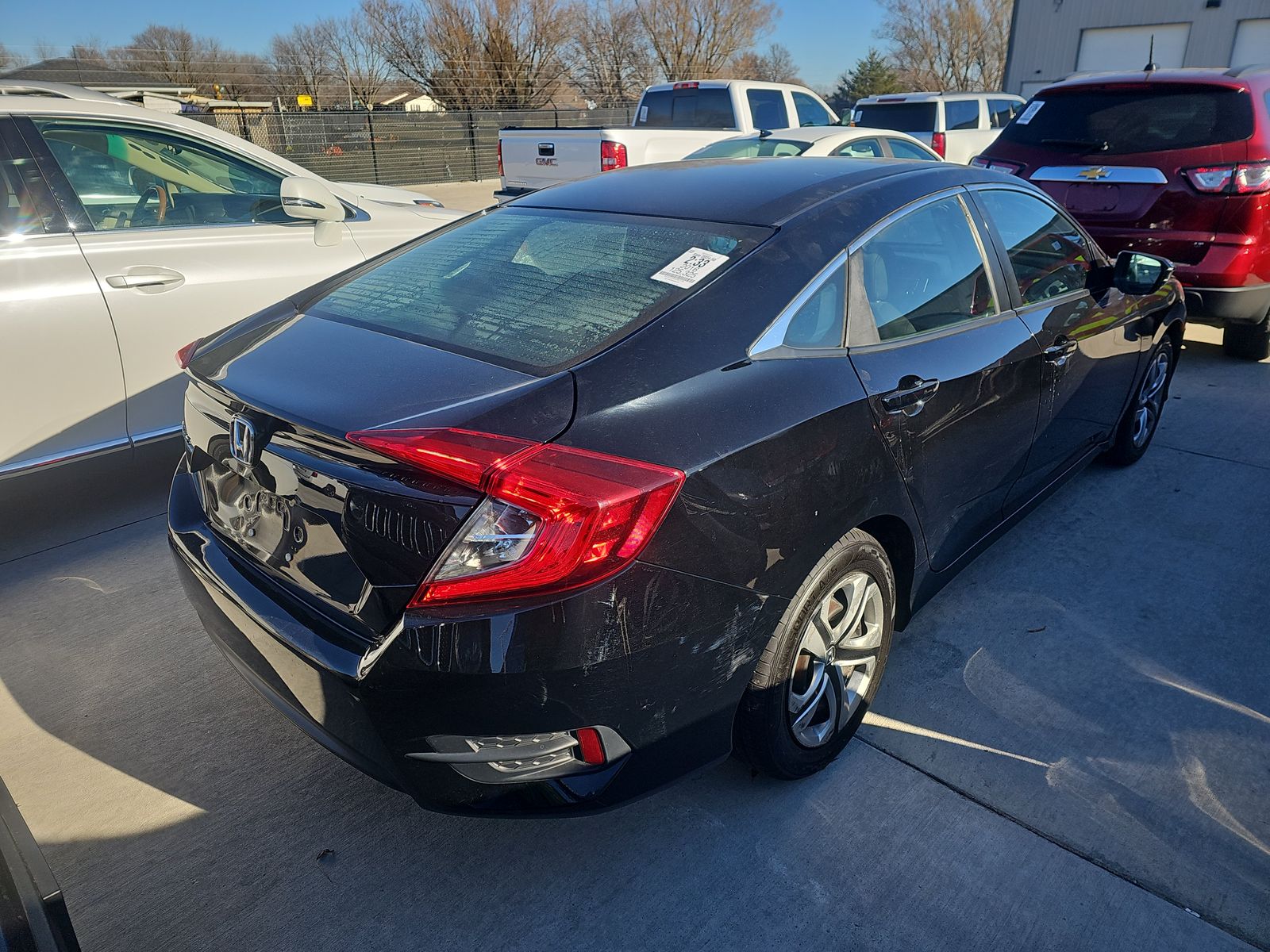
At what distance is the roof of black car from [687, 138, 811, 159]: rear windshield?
6.35 metres

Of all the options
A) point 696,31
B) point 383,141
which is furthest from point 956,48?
point 383,141

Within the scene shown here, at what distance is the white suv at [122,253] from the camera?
3.63m

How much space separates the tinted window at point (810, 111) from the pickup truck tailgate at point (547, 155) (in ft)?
12.8

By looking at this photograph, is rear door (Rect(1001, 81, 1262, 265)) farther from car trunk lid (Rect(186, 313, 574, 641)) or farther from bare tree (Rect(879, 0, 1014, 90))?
bare tree (Rect(879, 0, 1014, 90))

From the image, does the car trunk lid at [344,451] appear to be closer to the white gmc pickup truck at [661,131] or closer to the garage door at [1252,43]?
the white gmc pickup truck at [661,131]

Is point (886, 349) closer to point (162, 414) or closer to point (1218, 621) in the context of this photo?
point (1218, 621)

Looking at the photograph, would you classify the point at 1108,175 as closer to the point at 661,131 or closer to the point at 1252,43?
the point at 661,131

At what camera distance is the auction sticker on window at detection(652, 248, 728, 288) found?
227 cm

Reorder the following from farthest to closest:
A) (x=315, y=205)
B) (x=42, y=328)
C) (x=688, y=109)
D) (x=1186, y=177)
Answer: (x=688, y=109) → (x=1186, y=177) → (x=315, y=205) → (x=42, y=328)

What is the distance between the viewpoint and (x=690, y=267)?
2316mm

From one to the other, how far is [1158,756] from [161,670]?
3.12 m

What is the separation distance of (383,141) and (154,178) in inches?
772

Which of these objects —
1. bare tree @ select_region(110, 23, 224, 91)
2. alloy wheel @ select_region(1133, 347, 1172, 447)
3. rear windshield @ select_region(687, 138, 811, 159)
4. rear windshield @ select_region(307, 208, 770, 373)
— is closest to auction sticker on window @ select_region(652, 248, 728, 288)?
rear windshield @ select_region(307, 208, 770, 373)

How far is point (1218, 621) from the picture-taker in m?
3.27
